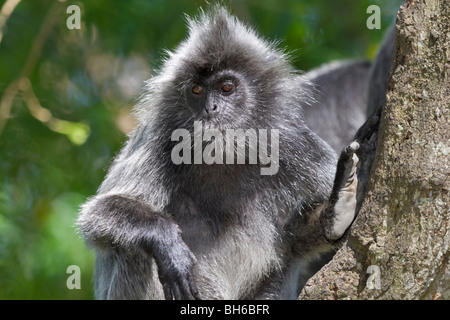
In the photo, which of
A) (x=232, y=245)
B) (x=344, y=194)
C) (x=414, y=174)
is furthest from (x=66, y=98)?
(x=414, y=174)

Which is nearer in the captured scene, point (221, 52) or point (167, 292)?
point (167, 292)

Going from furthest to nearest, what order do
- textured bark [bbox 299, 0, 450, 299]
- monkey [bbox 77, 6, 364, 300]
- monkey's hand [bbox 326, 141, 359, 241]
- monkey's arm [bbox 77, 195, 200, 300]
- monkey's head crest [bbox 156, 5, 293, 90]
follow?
monkey's head crest [bbox 156, 5, 293, 90] → monkey [bbox 77, 6, 364, 300] → monkey's arm [bbox 77, 195, 200, 300] → monkey's hand [bbox 326, 141, 359, 241] → textured bark [bbox 299, 0, 450, 299]

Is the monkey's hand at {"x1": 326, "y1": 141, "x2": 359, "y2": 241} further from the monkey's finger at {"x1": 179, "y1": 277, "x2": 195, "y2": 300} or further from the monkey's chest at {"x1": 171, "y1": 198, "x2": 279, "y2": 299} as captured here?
the monkey's finger at {"x1": 179, "y1": 277, "x2": 195, "y2": 300}

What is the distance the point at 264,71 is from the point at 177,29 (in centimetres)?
298

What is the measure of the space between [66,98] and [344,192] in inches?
171

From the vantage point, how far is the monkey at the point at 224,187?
13.8 ft

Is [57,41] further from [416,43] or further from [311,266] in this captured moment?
[416,43]

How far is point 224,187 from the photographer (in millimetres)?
4359

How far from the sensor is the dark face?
166 inches

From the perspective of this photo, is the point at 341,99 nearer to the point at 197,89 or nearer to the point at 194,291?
the point at 197,89

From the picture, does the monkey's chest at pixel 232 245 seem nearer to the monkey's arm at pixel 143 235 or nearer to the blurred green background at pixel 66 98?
the monkey's arm at pixel 143 235

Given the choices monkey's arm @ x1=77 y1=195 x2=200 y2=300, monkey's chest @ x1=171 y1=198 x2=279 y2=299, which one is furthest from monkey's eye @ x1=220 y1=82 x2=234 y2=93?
monkey's arm @ x1=77 y1=195 x2=200 y2=300

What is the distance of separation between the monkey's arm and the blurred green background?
7.19ft
